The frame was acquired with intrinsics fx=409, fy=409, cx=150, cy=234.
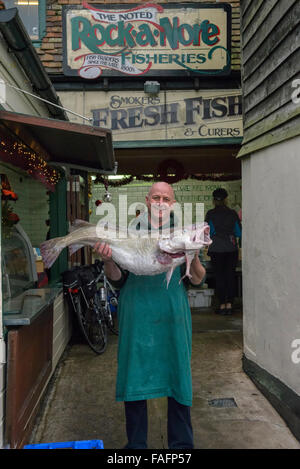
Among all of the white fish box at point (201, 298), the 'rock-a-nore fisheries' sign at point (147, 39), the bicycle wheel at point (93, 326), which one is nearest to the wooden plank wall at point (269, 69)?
the 'rock-a-nore fisheries' sign at point (147, 39)

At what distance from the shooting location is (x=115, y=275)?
274 cm

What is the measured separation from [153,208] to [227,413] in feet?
7.22

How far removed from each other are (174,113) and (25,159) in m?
3.76

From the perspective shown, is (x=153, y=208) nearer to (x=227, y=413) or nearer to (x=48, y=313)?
(x=48, y=313)

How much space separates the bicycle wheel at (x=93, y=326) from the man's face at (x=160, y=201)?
2.97 meters

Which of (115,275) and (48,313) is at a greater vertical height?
(115,275)

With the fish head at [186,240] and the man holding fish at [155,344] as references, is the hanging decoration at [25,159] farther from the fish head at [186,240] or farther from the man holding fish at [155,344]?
the fish head at [186,240]

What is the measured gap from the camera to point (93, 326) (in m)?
5.52

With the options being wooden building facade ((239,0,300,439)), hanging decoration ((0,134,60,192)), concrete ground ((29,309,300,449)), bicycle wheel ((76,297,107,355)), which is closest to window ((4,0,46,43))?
hanging decoration ((0,134,60,192))

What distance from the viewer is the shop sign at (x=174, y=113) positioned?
6906 mm

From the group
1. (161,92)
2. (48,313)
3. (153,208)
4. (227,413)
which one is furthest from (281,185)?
(161,92)
